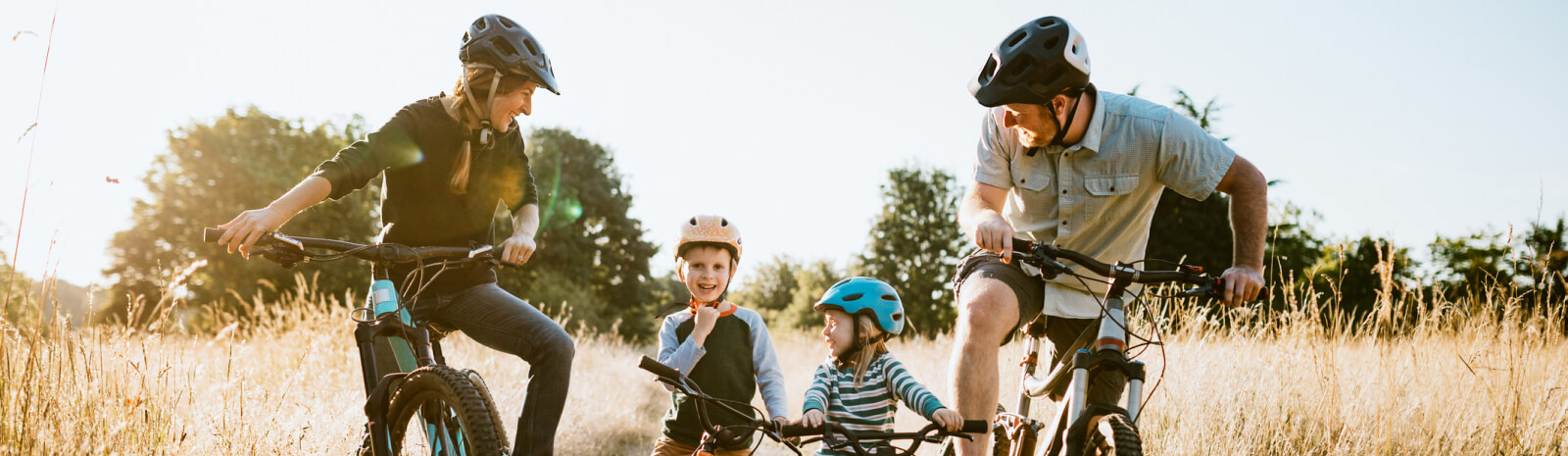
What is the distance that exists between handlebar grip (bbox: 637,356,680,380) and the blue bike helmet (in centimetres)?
105

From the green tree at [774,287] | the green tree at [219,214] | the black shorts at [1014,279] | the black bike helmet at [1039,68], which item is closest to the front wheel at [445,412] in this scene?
the black shorts at [1014,279]

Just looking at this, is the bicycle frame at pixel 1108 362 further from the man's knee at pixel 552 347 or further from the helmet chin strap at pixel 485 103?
the helmet chin strap at pixel 485 103

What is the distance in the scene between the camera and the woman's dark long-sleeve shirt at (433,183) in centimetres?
357

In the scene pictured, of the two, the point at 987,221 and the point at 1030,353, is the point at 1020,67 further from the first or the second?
the point at 1030,353

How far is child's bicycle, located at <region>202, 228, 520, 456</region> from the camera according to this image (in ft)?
9.25

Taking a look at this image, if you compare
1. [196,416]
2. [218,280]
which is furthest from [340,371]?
[218,280]

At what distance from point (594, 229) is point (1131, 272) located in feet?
106

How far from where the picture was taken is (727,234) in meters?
3.69

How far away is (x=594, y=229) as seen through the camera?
111ft

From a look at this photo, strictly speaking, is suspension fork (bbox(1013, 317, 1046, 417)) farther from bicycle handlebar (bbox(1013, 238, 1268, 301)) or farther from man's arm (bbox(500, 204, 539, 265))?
man's arm (bbox(500, 204, 539, 265))

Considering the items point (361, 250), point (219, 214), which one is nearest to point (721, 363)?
point (361, 250)

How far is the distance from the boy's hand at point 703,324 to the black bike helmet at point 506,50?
1.08 metres

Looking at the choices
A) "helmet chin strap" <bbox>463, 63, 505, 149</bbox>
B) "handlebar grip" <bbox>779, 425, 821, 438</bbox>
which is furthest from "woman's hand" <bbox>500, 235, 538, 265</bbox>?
"handlebar grip" <bbox>779, 425, 821, 438</bbox>

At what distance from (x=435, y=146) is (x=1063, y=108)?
2.39 m
